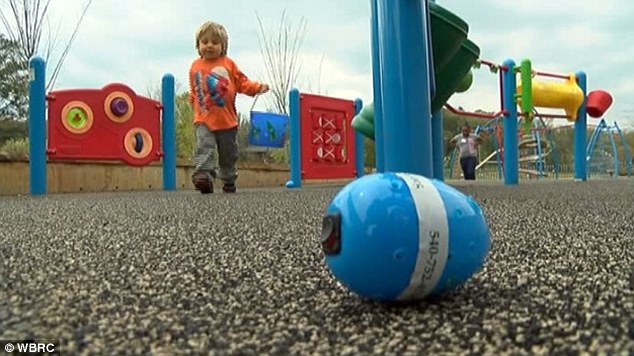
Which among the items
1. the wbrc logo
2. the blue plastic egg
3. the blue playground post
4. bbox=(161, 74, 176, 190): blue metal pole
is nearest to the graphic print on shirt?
bbox=(161, 74, 176, 190): blue metal pole

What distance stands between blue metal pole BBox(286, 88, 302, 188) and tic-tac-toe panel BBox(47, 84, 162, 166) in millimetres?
1006

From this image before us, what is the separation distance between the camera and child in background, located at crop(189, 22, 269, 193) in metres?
2.90

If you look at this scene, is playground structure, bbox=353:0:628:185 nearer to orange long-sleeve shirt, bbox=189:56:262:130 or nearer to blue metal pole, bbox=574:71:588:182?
orange long-sleeve shirt, bbox=189:56:262:130

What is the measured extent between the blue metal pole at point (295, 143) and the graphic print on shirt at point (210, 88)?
4.62 feet

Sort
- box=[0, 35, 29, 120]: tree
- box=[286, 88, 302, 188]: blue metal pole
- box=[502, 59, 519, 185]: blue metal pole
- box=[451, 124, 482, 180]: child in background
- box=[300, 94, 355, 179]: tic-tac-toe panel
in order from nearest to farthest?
1. box=[502, 59, 519, 185]: blue metal pole
2. box=[286, 88, 302, 188]: blue metal pole
3. box=[300, 94, 355, 179]: tic-tac-toe panel
4. box=[0, 35, 29, 120]: tree
5. box=[451, 124, 482, 180]: child in background

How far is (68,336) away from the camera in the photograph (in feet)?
1.60

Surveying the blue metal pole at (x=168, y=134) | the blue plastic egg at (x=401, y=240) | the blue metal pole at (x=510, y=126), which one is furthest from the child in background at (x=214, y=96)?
the blue plastic egg at (x=401, y=240)

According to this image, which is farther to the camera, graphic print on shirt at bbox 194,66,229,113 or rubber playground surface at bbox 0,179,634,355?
graphic print on shirt at bbox 194,66,229,113

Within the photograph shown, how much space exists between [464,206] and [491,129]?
26.5 feet

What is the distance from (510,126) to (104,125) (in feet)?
9.59

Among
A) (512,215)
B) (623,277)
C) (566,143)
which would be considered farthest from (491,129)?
(623,277)

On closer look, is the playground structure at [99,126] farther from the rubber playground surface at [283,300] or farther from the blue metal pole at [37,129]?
the rubber playground surface at [283,300]

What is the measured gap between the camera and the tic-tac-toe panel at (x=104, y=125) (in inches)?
149

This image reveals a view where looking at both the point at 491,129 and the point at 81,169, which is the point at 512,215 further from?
the point at 491,129
